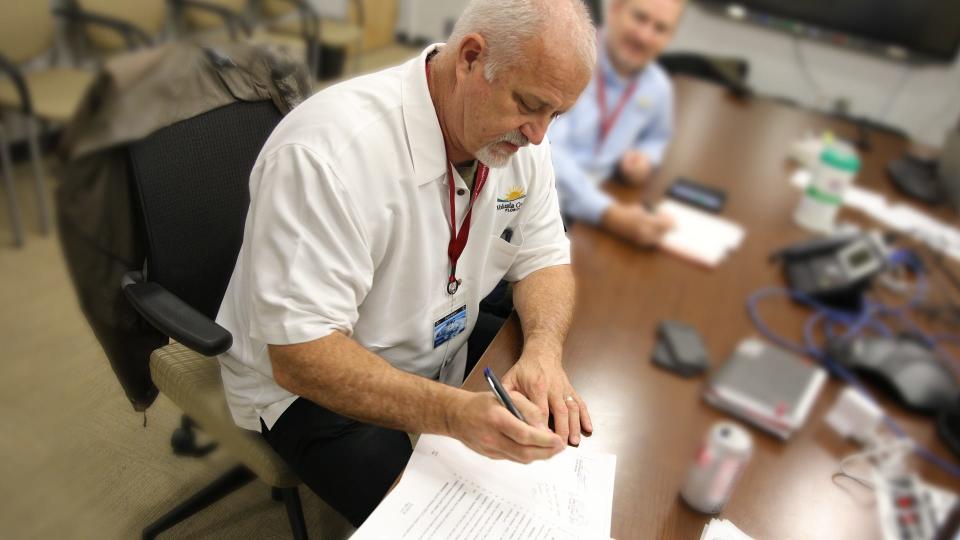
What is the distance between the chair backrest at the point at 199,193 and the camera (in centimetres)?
95

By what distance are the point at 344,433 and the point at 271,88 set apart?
592mm

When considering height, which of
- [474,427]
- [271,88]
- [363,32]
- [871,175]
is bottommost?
[363,32]

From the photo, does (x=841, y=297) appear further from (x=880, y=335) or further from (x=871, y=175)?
(x=871, y=175)

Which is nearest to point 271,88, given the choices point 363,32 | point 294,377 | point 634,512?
point 294,377

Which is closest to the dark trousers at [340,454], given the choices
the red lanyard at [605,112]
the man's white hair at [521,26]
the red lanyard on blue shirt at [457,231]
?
the red lanyard on blue shirt at [457,231]

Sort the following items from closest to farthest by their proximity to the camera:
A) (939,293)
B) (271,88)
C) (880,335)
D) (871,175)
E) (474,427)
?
(474,427)
(271,88)
(880,335)
(939,293)
(871,175)

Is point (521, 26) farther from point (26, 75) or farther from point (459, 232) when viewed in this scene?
point (26, 75)

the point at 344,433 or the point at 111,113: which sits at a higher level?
the point at 111,113

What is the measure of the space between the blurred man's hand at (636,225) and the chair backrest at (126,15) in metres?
1.44

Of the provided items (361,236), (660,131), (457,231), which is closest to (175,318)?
(361,236)

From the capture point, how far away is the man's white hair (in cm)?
88

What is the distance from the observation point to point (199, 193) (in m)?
1.01

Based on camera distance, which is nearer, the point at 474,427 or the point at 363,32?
the point at 474,427

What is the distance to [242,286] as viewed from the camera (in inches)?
38.2
